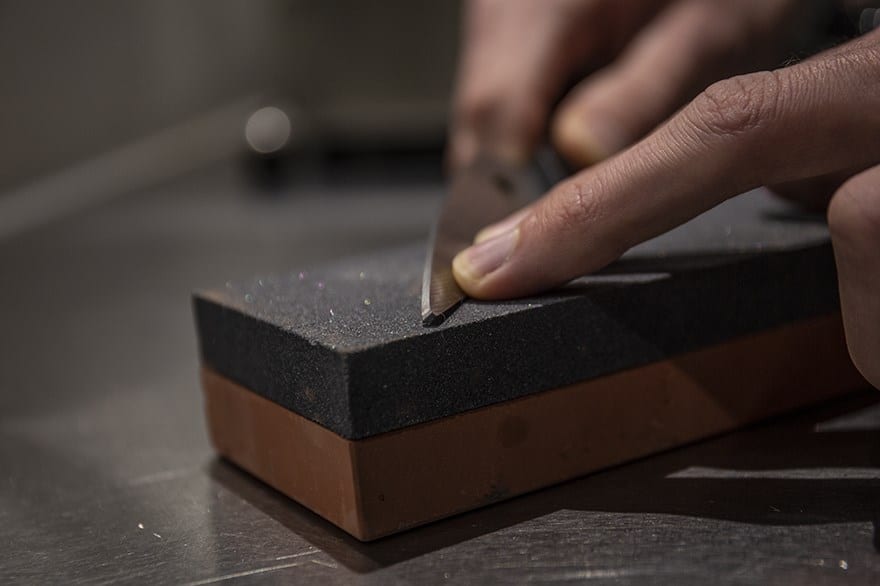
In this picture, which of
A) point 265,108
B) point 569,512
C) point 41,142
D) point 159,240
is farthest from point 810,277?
point 265,108

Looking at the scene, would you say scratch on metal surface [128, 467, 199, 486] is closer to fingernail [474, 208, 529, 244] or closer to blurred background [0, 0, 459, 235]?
fingernail [474, 208, 529, 244]

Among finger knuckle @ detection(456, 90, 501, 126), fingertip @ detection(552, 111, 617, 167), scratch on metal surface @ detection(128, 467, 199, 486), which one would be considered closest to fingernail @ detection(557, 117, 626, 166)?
fingertip @ detection(552, 111, 617, 167)

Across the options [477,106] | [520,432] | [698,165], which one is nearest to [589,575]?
[520,432]

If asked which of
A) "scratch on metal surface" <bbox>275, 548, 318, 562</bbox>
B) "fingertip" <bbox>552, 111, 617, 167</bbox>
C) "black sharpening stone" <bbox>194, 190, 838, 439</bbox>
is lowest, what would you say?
"scratch on metal surface" <bbox>275, 548, 318, 562</bbox>

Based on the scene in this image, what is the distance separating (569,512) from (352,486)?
10 cm

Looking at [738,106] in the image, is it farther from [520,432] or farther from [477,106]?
[477,106]

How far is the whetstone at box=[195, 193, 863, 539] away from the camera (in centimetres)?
39

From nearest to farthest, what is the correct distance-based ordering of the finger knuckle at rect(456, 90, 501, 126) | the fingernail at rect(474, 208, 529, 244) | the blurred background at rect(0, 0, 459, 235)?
the fingernail at rect(474, 208, 529, 244) < the finger knuckle at rect(456, 90, 501, 126) < the blurred background at rect(0, 0, 459, 235)

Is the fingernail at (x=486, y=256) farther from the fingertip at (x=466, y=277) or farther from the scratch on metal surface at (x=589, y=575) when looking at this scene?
the scratch on metal surface at (x=589, y=575)

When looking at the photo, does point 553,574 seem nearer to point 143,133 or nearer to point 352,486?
point 352,486

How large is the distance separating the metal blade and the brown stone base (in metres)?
0.06

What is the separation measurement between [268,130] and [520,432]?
3.89 feet

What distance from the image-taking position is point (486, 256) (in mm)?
444

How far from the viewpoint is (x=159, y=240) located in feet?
3.95
